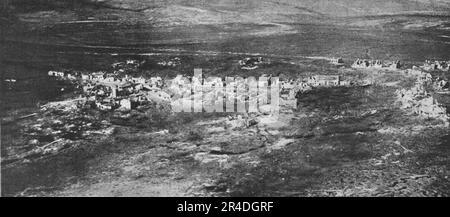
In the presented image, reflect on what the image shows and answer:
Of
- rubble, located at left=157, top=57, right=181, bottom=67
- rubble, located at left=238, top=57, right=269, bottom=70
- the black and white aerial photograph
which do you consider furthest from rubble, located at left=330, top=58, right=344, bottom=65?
rubble, located at left=157, top=57, right=181, bottom=67

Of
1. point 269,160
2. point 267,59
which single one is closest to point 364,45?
point 267,59

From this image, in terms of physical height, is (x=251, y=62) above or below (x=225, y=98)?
above

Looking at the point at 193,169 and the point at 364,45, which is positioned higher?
the point at 364,45

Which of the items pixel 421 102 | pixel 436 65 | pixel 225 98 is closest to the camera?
pixel 421 102

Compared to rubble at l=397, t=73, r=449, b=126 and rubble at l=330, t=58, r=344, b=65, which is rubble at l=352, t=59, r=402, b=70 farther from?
rubble at l=397, t=73, r=449, b=126

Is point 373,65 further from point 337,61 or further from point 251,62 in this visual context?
point 251,62

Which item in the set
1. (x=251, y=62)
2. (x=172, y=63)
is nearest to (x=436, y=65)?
(x=251, y=62)

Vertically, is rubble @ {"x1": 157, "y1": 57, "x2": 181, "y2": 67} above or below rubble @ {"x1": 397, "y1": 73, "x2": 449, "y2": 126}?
above

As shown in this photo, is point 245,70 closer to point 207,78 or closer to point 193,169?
point 207,78
